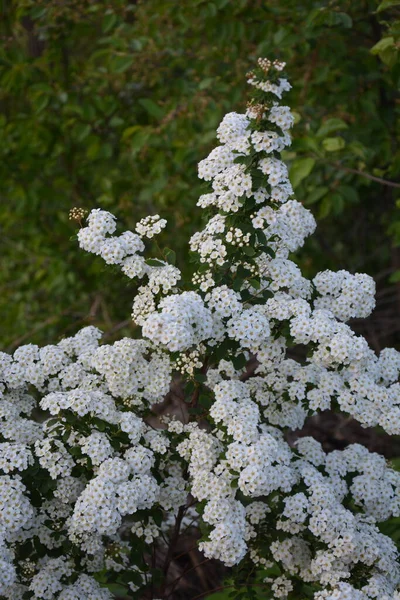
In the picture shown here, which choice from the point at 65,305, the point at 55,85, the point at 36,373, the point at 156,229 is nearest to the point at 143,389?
the point at 36,373

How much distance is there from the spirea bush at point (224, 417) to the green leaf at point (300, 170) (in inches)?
41.5

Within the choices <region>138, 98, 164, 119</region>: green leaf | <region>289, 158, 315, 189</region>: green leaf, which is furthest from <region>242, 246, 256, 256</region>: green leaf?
<region>138, 98, 164, 119</region>: green leaf

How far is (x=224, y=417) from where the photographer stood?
265cm

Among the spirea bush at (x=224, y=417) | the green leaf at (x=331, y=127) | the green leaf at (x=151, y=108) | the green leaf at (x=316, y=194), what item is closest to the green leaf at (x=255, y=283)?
the spirea bush at (x=224, y=417)

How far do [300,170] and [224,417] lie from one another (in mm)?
1815

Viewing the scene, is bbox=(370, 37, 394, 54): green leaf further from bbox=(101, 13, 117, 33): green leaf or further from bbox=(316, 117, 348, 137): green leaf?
bbox=(101, 13, 117, 33): green leaf

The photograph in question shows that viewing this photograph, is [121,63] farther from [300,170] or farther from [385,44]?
[385,44]

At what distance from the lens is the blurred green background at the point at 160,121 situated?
15.7ft

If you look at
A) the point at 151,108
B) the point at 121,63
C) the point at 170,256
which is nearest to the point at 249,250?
the point at 170,256

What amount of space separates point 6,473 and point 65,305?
4.07m

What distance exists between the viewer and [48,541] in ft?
9.29

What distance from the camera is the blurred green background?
15.7 feet

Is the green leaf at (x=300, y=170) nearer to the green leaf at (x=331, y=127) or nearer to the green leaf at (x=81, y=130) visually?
the green leaf at (x=331, y=127)

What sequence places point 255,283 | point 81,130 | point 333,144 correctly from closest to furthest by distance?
1. point 255,283
2. point 333,144
3. point 81,130
